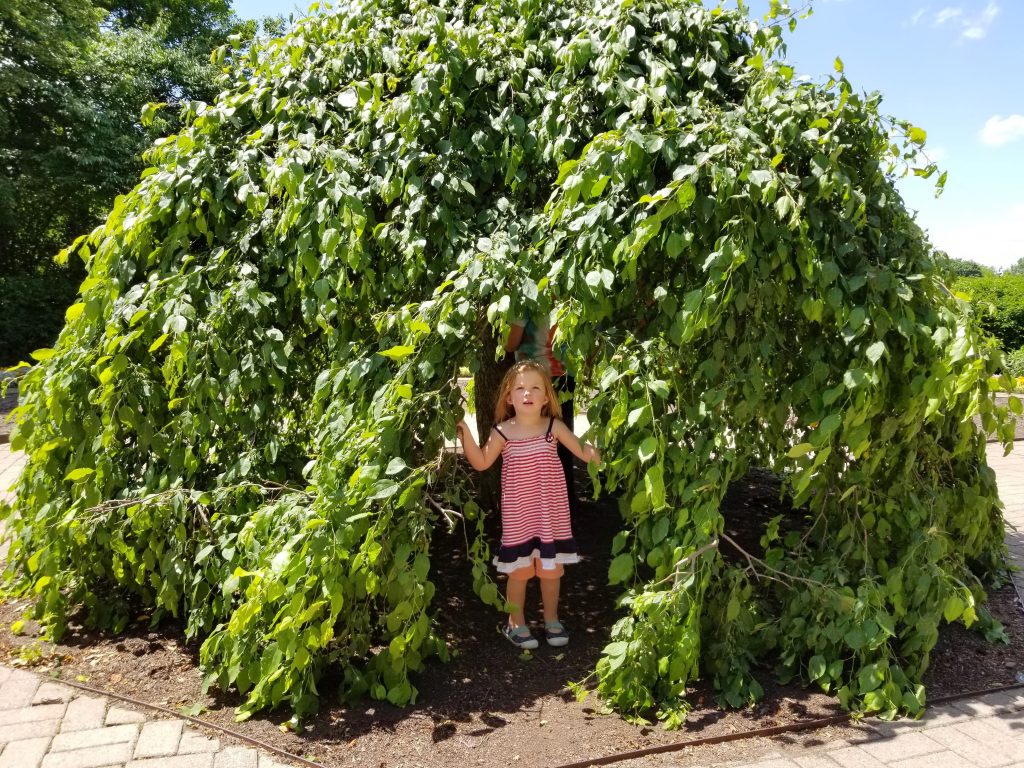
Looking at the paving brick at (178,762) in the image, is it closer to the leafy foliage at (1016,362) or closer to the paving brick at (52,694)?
the paving brick at (52,694)

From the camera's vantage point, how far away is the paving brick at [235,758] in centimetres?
272

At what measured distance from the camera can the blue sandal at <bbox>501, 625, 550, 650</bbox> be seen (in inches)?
143

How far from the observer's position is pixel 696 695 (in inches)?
126

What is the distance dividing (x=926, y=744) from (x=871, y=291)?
1.75m

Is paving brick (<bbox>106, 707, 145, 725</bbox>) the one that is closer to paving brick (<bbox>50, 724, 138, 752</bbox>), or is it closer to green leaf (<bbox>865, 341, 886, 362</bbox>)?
paving brick (<bbox>50, 724, 138, 752</bbox>)

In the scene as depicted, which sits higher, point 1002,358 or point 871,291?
point 871,291

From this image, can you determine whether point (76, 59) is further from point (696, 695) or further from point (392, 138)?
point (696, 695)

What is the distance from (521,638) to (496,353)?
1419 millimetres

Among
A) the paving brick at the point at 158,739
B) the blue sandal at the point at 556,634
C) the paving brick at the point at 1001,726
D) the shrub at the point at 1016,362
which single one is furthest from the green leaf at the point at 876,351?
the shrub at the point at 1016,362

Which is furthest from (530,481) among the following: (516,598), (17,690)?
(17,690)

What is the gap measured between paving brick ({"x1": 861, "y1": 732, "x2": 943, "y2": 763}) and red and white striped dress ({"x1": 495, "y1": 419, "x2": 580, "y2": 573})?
4.63 feet

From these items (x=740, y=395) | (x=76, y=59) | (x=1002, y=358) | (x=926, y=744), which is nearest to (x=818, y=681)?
(x=926, y=744)

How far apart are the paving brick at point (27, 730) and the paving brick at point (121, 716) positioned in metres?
0.19

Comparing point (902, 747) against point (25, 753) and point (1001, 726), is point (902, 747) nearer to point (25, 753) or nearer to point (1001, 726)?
point (1001, 726)
